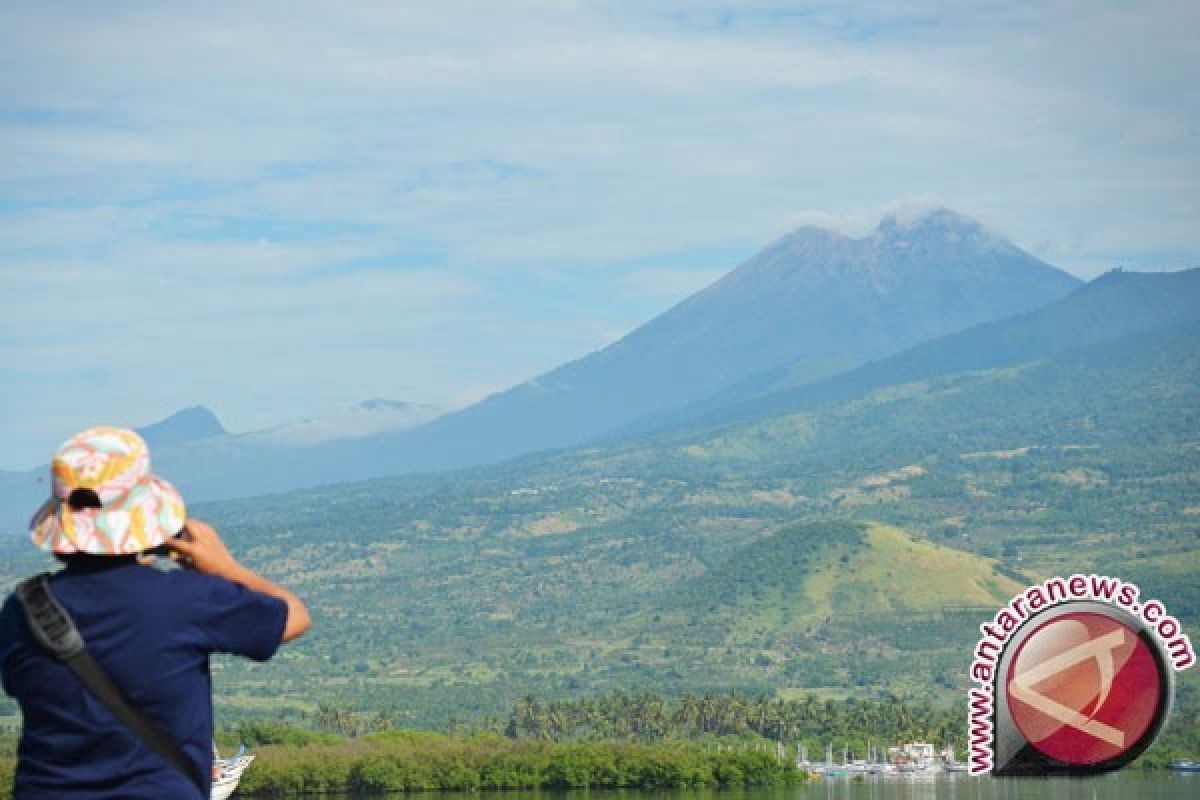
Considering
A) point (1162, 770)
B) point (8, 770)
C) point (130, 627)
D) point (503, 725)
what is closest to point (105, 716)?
point (130, 627)

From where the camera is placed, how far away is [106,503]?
6.66 metres

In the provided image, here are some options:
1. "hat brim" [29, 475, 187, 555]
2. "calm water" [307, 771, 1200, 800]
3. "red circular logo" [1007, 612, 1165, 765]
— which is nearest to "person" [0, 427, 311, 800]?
"hat brim" [29, 475, 187, 555]

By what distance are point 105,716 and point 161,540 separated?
1.88ft

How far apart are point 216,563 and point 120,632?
37cm

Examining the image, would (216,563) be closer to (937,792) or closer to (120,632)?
(120,632)

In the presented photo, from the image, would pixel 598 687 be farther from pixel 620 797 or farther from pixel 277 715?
pixel 620 797

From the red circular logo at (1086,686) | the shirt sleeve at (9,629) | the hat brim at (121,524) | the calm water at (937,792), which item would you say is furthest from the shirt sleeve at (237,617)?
the calm water at (937,792)

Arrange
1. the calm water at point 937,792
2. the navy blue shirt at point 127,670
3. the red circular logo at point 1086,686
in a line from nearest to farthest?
the navy blue shirt at point 127,670
the red circular logo at point 1086,686
the calm water at point 937,792

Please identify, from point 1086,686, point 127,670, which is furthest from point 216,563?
point 1086,686

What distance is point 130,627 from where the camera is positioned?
6641 millimetres

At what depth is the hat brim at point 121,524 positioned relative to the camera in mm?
6641

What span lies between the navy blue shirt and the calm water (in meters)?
71.3

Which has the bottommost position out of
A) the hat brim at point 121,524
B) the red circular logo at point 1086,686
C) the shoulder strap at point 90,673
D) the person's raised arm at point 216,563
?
the red circular logo at point 1086,686

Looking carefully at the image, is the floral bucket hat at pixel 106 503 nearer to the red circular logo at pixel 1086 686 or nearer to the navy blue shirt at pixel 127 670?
the navy blue shirt at pixel 127 670
